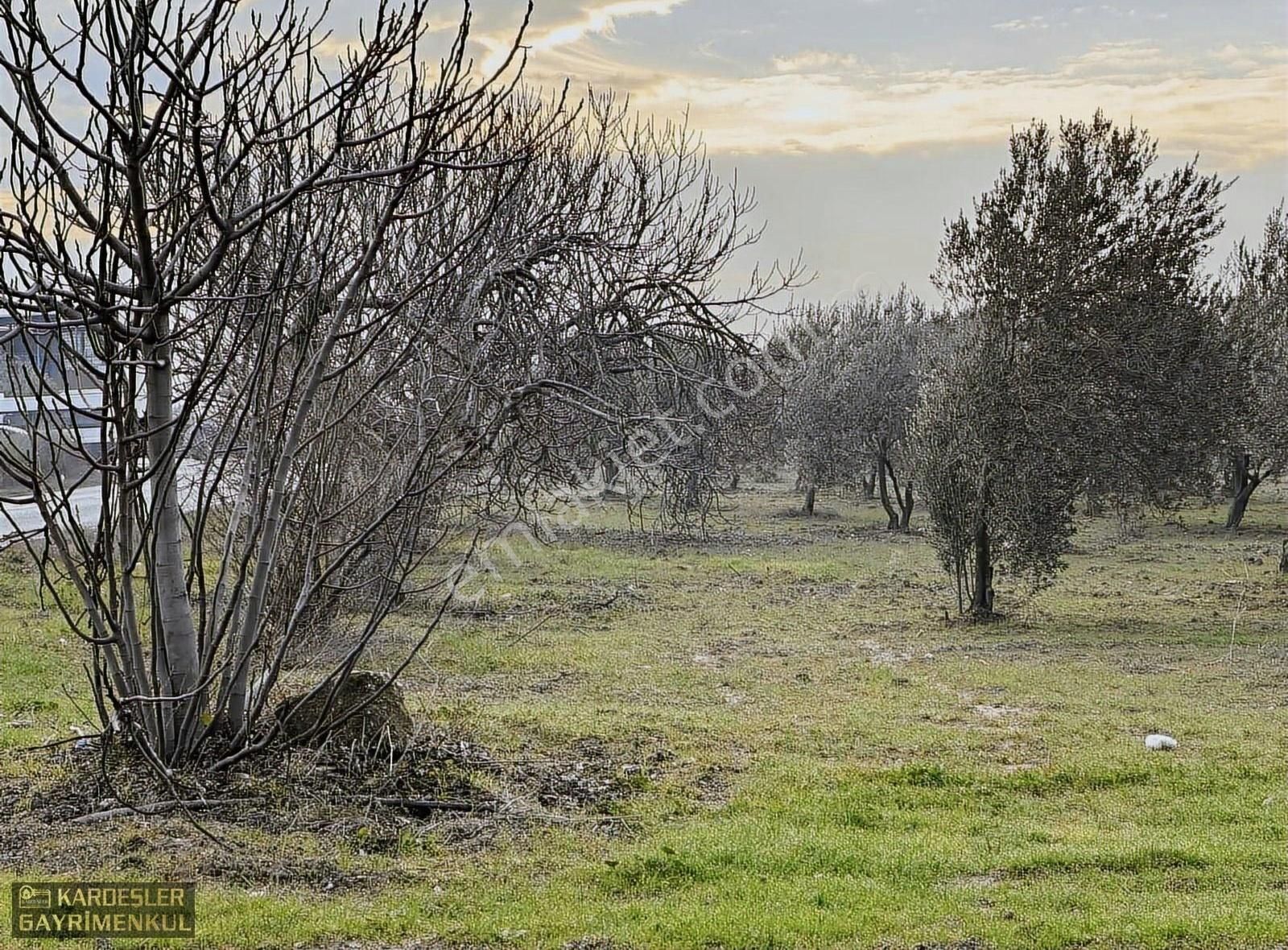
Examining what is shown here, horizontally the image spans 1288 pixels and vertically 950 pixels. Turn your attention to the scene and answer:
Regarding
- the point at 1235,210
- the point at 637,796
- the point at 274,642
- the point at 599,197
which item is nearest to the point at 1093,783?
the point at 637,796

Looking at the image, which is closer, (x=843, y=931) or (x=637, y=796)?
(x=843, y=931)

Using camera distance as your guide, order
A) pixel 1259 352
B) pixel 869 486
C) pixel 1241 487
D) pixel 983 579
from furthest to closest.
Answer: pixel 869 486 < pixel 1241 487 < pixel 1259 352 < pixel 983 579

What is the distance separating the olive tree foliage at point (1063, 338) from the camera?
531 inches

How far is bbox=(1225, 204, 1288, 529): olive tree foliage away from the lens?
20.6m

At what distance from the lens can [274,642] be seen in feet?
21.3

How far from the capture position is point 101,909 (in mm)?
4051

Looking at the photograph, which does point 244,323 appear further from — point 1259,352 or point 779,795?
point 1259,352

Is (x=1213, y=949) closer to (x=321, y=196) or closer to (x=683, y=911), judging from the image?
(x=683, y=911)

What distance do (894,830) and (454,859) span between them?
7.37 feet

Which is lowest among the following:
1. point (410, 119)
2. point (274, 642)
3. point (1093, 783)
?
point (1093, 783)

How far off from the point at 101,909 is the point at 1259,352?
78.7 ft

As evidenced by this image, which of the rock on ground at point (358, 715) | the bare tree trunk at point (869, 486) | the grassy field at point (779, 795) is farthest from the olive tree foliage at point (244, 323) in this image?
the bare tree trunk at point (869, 486)

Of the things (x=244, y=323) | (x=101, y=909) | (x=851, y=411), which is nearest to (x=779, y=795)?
(x=101, y=909)

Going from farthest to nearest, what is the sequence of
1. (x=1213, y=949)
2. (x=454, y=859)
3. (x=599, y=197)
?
1. (x=599, y=197)
2. (x=454, y=859)
3. (x=1213, y=949)
